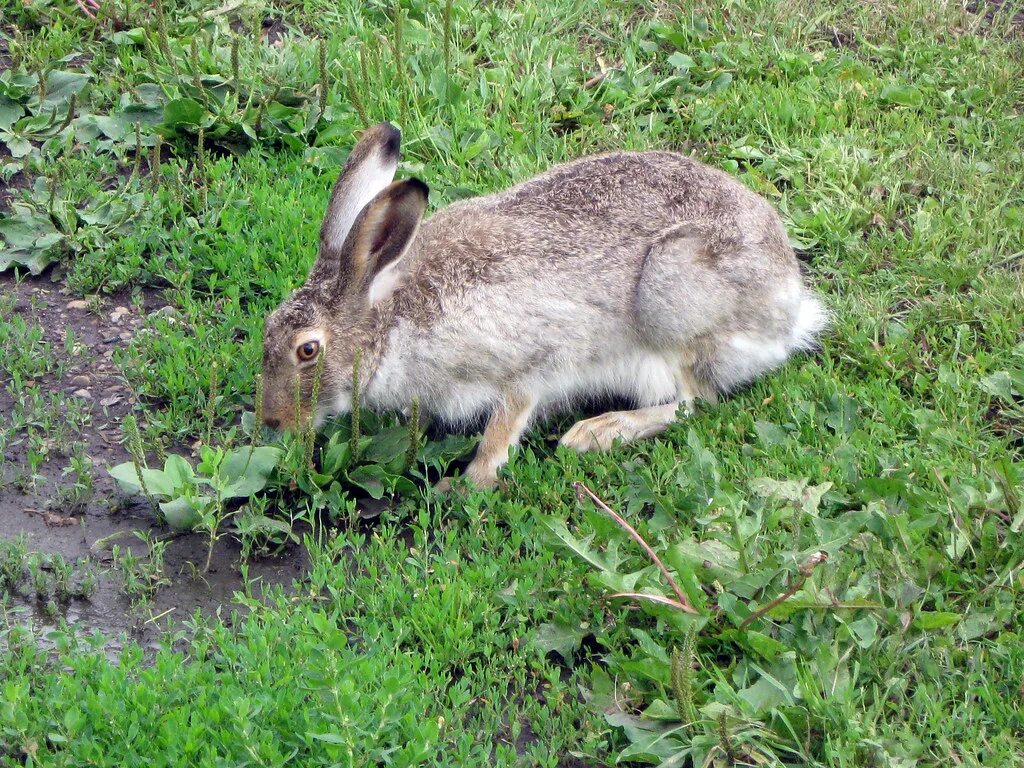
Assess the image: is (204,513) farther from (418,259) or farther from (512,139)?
(512,139)

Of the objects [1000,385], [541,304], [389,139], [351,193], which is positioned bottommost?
[1000,385]

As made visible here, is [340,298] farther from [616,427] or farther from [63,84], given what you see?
[63,84]

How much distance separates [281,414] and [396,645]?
1.19 meters

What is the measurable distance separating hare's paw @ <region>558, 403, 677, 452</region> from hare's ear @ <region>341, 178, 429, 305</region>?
3.02 feet

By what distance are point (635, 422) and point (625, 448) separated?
0.26m

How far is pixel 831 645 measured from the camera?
348 centimetres

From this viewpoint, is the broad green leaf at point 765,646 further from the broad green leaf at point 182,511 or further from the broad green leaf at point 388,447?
the broad green leaf at point 182,511

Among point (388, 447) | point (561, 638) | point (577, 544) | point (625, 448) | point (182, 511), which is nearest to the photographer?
point (561, 638)

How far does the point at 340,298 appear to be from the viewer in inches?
180

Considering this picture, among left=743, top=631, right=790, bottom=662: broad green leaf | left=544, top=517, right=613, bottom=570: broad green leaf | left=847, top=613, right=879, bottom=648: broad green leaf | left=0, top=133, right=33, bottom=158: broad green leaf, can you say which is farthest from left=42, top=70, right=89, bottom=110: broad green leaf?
left=847, top=613, right=879, bottom=648: broad green leaf

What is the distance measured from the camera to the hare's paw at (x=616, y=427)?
15.5 ft

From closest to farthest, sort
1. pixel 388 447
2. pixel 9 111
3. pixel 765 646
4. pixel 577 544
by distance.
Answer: pixel 765 646 < pixel 577 544 < pixel 388 447 < pixel 9 111

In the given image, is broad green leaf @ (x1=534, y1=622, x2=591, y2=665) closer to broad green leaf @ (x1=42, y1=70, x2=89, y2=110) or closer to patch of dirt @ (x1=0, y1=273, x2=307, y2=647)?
patch of dirt @ (x1=0, y1=273, x2=307, y2=647)

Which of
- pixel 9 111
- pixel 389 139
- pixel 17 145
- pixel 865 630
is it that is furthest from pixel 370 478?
pixel 9 111
